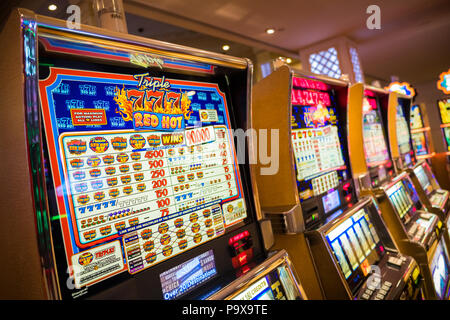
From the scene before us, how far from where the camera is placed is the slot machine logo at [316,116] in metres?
1.82

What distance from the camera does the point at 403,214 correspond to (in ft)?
8.59

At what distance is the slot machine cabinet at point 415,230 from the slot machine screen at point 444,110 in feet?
11.8

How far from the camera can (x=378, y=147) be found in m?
3.00

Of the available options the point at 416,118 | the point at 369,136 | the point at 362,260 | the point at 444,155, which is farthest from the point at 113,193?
the point at 444,155

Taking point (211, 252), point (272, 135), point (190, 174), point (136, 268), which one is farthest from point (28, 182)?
point (272, 135)

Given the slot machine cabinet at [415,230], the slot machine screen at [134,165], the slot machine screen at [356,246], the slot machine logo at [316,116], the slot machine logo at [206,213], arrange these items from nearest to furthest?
1. the slot machine screen at [134,165]
2. the slot machine logo at [206,213]
3. the slot machine screen at [356,246]
4. the slot machine logo at [316,116]
5. the slot machine cabinet at [415,230]

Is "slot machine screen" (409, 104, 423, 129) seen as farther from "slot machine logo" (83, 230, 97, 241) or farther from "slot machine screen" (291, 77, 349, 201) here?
"slot machine logo" (83, 230, 97, 241)

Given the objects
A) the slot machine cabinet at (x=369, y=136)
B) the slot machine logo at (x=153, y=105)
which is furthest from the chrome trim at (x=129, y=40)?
the slot machine cabinet at (x=369, y=136)

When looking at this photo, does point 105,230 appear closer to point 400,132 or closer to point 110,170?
point 110,170

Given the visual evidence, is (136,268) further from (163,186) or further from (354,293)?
(354,293)

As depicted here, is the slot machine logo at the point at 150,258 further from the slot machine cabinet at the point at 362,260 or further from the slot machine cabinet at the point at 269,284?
the slot machine cabinet at the point at 362,260

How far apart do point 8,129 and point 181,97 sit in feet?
1.78

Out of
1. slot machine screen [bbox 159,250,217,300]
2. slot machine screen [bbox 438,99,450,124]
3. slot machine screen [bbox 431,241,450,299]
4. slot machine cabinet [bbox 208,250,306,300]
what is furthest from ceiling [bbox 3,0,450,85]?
slot machine screen [bbox 431,241,450,299]

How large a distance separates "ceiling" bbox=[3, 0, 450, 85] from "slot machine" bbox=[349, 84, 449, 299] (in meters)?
2.05
